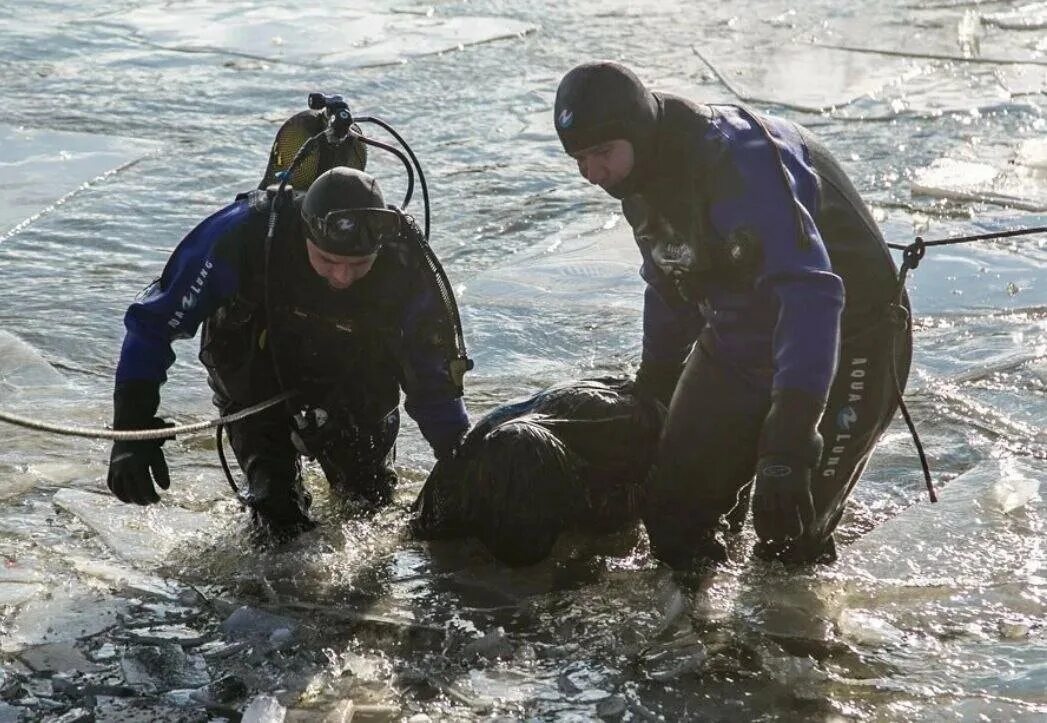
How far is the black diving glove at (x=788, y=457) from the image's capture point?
391 centimetres

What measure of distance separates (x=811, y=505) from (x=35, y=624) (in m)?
2.28

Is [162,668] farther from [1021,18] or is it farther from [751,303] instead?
[1021,18]

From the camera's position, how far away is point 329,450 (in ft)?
16.6

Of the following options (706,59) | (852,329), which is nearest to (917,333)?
(852,329)

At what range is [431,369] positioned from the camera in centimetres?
482

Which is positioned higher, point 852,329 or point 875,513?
point 852,329

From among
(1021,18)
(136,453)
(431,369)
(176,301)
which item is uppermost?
(1021,18)

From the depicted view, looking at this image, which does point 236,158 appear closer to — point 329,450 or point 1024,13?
point 329,450

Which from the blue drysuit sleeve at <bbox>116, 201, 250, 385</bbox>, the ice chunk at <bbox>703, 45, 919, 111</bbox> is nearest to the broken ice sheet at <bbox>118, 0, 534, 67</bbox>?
the ice chunk at <bbox>703, 45, 919, 111</bbox>

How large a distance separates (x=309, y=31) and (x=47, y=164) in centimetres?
418

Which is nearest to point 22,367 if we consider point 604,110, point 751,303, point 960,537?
point 604,110

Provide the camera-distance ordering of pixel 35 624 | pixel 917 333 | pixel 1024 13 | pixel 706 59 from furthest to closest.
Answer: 1. pixel 1024 13
2. pixel 706 59
3. pixel 917 333
4. pixel 35 624

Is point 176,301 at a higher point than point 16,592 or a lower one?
higher

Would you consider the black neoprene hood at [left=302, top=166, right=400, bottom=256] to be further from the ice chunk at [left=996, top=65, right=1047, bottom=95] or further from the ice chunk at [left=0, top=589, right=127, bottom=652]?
the ice chunk at [left=996, top=65, right=1047, bottom=95]
